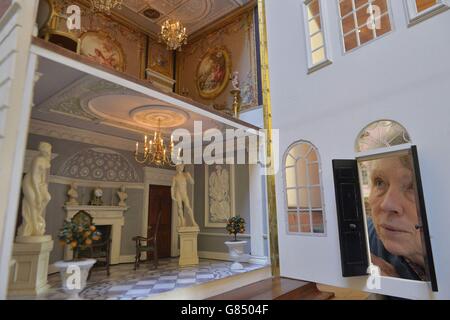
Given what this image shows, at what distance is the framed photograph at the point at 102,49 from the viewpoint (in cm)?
678

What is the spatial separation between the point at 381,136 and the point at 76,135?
564 centimetres

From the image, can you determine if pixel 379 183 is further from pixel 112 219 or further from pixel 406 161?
pixel 112 219

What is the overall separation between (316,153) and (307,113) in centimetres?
77

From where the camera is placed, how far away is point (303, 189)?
530 centimetres

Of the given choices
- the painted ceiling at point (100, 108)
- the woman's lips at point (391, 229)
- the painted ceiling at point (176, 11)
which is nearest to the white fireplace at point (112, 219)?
the painted ceiling at point (100, 108)

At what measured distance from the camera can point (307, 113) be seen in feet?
17.3

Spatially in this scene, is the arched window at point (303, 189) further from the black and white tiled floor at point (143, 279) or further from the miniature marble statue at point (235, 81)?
the miniature marble statue at point (235, 81)

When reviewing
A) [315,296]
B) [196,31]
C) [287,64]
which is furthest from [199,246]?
[196,31]

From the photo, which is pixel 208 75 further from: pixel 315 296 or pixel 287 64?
pixel 315 296

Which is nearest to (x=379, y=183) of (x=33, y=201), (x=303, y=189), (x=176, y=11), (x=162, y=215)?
(x=303, y=189)

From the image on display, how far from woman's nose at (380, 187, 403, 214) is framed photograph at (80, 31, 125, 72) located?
6521mm

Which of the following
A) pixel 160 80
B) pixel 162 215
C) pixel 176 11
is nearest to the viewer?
pixel 162 215

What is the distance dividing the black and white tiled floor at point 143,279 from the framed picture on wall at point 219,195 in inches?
42.1

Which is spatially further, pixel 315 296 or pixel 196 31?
pixel 196 31
